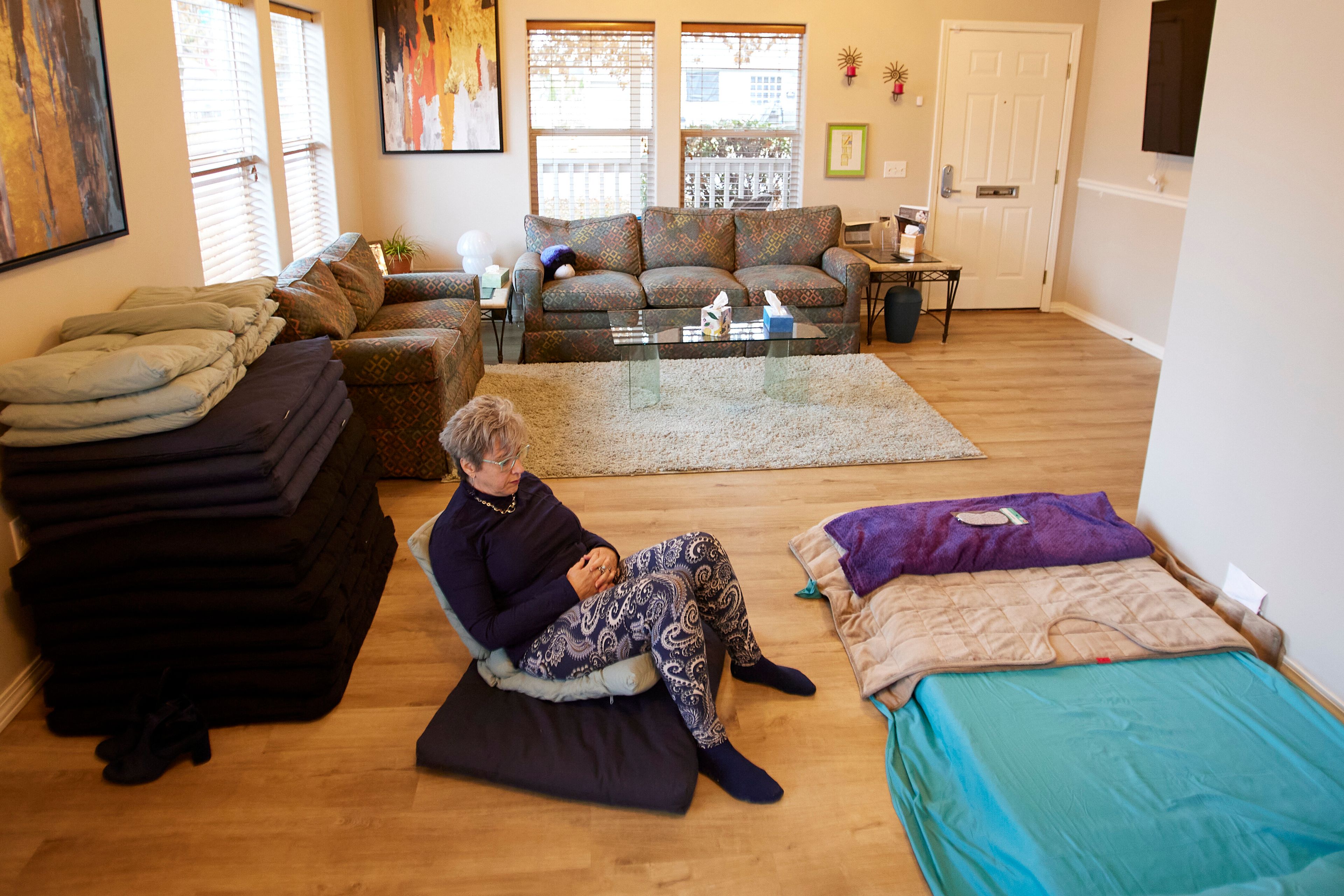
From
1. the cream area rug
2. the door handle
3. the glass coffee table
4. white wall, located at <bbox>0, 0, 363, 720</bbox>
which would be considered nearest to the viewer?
white wall, located at <bbox>0, 0, 363, 720</bbox>

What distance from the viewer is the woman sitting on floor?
7.52ft

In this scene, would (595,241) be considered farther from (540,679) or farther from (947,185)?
(540,679)

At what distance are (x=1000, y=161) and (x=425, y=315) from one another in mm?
4501

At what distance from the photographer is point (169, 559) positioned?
2430 mm

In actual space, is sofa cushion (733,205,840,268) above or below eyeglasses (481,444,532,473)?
above

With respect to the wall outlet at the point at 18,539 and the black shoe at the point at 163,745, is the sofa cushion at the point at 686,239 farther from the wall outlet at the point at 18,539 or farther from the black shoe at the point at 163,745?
the black shoe at the point at 163,745

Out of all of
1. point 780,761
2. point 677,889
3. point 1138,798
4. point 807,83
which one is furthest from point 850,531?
point 807,83

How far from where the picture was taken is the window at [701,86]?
21.5 ft

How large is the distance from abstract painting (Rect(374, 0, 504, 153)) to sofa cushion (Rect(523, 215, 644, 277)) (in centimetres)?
72

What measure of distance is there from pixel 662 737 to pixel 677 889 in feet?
1.41

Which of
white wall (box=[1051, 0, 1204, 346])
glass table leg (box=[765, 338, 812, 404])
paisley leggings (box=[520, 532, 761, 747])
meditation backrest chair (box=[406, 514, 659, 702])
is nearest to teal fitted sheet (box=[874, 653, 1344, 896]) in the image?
paisley leggings (box=[520, 532, 761, 747])

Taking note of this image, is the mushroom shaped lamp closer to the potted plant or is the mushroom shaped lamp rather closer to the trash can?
the potted plant

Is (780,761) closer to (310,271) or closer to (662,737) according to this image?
(662,737)

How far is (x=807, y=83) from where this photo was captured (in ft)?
21.6
